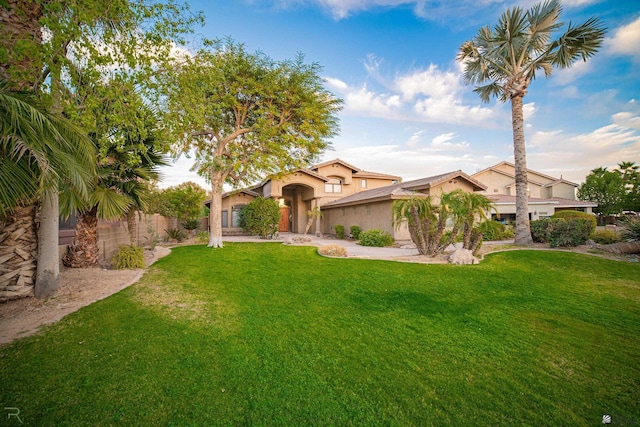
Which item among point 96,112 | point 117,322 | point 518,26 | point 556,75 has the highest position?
point 518,26

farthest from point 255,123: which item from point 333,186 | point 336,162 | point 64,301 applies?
point 333,186

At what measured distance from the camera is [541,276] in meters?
7.81

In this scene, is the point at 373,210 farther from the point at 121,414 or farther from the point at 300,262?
the point at 121,414

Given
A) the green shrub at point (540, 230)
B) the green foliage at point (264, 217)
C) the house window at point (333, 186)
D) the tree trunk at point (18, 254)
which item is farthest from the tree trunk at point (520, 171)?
the tree trunk at point (18, 254)

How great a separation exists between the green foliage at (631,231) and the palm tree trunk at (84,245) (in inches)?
779

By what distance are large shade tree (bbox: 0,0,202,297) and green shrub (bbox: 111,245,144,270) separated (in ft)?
8.69

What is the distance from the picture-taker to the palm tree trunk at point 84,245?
24.4ft

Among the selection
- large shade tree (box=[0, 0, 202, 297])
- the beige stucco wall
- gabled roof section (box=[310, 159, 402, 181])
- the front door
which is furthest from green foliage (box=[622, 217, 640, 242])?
the front door

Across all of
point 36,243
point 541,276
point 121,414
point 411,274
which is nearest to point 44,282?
point 36,243

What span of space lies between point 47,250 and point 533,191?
126 feet

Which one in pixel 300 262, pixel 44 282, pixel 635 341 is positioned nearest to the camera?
pixel 635 341

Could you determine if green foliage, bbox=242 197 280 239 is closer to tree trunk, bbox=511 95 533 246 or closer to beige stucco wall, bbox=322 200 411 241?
→ beige stucco wall, bbox=322 200 411 241

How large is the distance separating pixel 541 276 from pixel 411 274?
3.90 metres

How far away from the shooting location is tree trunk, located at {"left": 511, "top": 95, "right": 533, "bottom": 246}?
1339 centimetres
